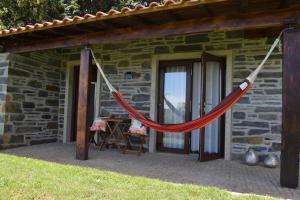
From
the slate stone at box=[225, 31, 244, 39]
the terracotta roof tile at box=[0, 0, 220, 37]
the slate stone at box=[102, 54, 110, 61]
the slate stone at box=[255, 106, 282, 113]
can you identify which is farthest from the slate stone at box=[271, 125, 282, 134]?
the slate stone at box=[102, 54, 110, 61]

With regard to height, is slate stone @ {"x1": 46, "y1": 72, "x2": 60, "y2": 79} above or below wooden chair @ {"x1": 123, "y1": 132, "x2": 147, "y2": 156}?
above

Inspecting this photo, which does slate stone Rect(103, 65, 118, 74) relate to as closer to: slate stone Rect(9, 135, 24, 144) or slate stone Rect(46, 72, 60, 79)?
slate stone Rect(46, 72, 60, 79)

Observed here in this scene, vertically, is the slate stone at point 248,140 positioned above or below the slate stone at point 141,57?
below

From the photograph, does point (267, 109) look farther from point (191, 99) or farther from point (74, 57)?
point (74, 57)

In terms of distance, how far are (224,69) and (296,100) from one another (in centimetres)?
232

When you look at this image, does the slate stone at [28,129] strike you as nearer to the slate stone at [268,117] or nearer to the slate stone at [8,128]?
the slate stone at [8,128]

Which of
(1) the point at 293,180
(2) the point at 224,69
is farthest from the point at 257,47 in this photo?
(1) the point at 293,180

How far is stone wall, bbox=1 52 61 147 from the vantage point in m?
6.45

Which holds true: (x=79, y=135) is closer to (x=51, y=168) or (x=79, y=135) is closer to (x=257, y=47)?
(x=51, y=168)

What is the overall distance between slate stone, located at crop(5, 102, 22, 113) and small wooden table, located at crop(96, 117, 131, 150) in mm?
1677

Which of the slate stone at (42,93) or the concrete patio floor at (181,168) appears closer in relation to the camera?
the concrete patio floor at (181,168)

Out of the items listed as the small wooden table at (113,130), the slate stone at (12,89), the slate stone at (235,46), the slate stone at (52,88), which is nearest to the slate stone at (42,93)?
the slate stone at (52,88)

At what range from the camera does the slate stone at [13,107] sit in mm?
6376

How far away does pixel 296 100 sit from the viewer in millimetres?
3842
